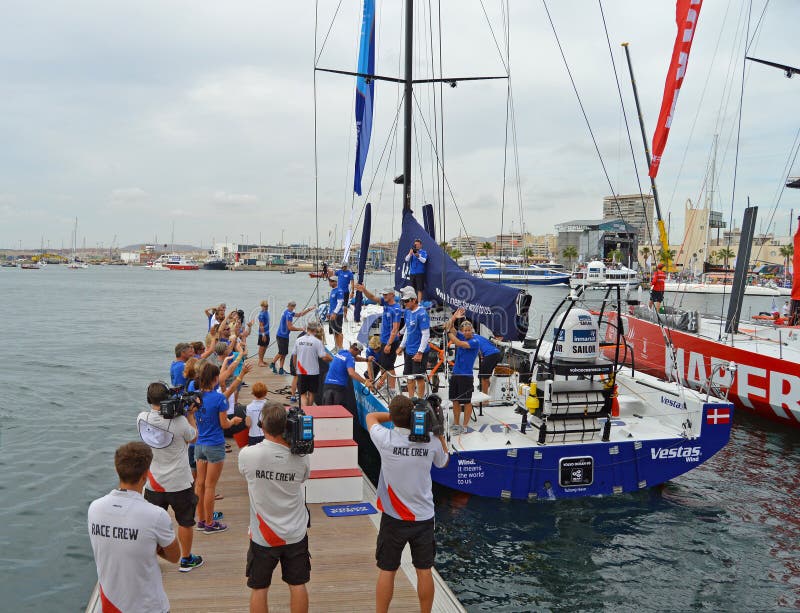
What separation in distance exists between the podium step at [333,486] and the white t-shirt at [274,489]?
3.04 metres

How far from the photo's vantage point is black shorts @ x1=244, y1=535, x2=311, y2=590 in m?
3.88

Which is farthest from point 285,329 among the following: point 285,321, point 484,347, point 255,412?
point 255,412

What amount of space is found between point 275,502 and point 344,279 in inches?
395

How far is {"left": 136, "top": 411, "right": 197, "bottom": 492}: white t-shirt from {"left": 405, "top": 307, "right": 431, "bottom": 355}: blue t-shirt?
4581 millimetres

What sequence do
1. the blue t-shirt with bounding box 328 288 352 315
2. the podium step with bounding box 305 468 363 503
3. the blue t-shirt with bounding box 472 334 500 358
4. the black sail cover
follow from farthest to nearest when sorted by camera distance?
the blue t-shirt with bounding box 328 288 352 315 < the blue t-shirt with bounding box 472 334 500 358 < the black sail cover < the podium step with bounding box 305 468 363 503

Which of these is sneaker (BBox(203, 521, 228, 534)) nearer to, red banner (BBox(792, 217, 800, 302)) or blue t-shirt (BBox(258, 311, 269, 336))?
blue t-shirt (BBox(258, 311, 269, 336))

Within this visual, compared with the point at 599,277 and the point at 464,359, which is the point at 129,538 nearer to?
the point at 464,359

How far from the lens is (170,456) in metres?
4.80

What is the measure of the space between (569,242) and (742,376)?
14364 cm

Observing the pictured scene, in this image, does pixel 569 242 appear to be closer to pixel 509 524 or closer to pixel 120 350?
pixel 120 350

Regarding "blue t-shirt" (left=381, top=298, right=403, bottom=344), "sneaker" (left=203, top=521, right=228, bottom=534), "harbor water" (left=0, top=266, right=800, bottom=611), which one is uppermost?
"blue t-shirt" (left=381, top=298, right=403, bottom=344)

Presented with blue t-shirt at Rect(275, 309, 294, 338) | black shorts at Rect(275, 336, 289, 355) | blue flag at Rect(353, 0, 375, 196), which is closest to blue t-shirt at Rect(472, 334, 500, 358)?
blue t-shirt at Rect(275, 309, 294, 338)

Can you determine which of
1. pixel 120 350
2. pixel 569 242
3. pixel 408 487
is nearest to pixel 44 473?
pixel 408 487

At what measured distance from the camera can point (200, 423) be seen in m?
5.54
